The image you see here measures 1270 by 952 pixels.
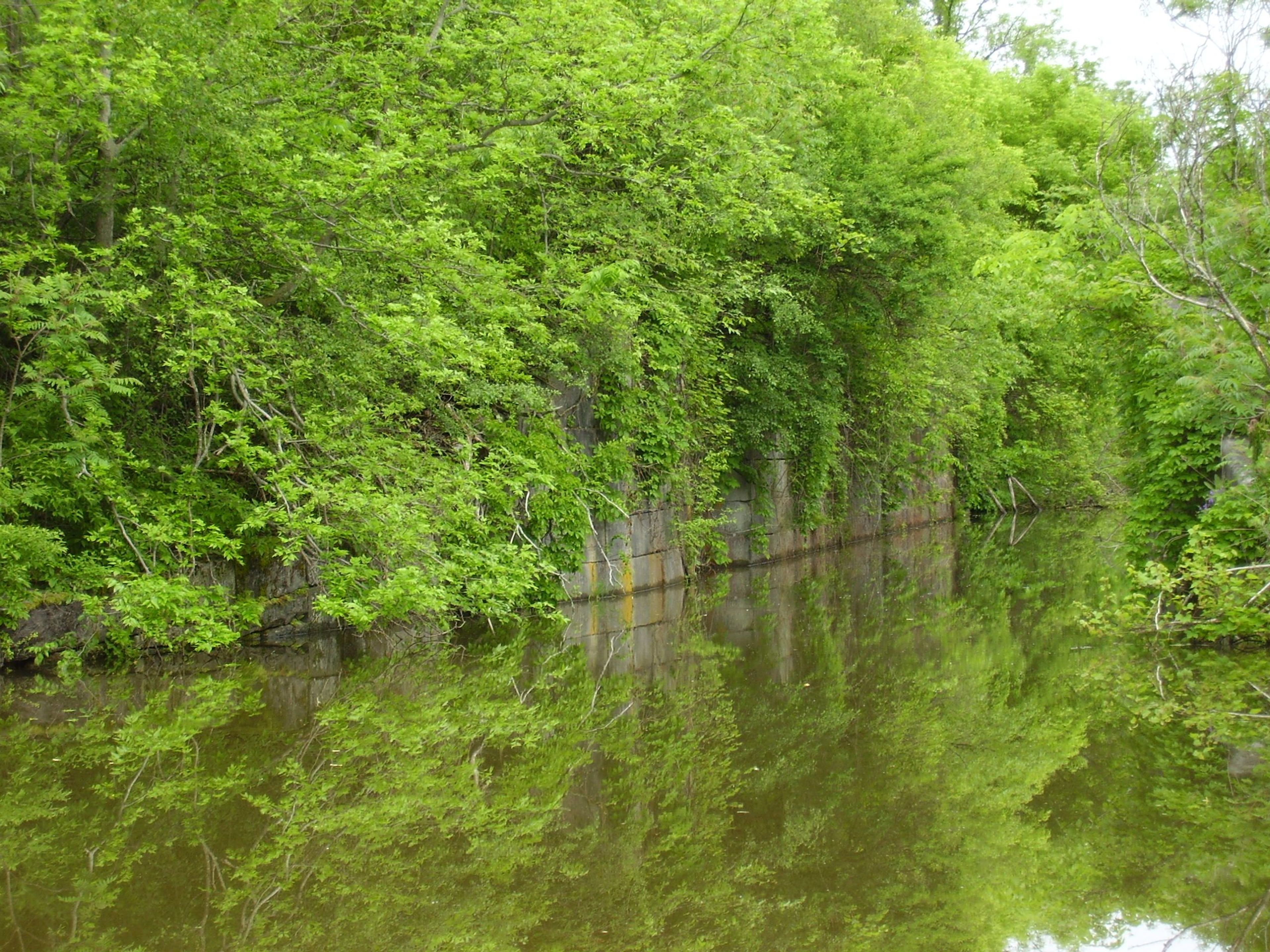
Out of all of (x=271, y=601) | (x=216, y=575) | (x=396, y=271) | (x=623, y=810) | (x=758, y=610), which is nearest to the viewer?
(x=623, y=810)

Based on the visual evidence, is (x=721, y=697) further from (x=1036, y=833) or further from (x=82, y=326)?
(x=82, y=326)

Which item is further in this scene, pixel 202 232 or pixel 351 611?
pixel 202 232

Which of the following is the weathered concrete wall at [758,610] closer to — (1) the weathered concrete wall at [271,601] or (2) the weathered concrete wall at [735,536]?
(2) the weathered concrete wall at [735,536]

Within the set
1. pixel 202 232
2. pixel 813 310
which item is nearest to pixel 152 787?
pixel 202 232

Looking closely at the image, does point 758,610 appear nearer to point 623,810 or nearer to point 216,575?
point 216,575

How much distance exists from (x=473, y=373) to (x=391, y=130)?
264 cm

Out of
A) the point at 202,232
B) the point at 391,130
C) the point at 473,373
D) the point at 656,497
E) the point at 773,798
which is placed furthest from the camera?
the point at 656,497

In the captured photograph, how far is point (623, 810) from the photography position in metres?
5.68

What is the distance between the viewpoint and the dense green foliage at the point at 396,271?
8.91 m

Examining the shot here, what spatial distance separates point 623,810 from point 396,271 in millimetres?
6013

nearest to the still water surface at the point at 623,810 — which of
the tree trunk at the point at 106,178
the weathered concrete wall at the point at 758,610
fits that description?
the weathered concrete wall at the point at 758,610

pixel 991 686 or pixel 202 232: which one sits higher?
pixel 202 232

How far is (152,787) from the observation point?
593 centimetres

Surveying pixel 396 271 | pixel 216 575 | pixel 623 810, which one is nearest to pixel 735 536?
pixel 396 271
